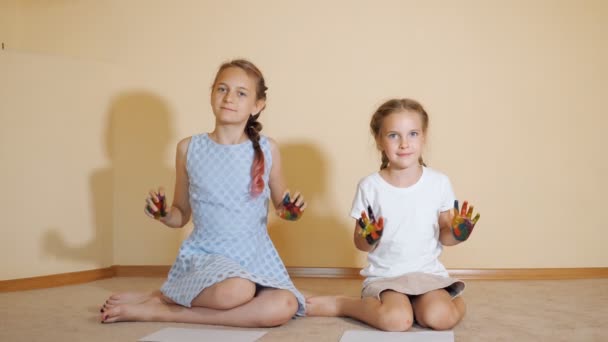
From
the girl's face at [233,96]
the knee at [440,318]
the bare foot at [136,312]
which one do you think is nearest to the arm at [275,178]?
the girl's face at [233,96]

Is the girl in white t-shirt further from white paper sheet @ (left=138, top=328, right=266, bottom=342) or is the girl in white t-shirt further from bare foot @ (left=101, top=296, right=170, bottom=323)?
bare foot @ (left=101, top=296, right=170, bottom=323)

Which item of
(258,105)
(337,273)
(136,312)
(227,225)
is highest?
(258,105)

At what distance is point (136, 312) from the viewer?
1.48 m

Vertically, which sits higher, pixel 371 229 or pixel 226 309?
pixel 371 229

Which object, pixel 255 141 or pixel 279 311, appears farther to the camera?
pixel 255 141

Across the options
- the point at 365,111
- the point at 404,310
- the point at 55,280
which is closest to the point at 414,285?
the point at 404,310

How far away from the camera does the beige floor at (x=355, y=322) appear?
1.33m

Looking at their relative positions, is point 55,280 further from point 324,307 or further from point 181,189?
point 324,307

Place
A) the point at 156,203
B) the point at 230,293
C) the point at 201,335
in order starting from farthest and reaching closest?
the point at 156,203 → the point at 230,293 → the point at 201,335

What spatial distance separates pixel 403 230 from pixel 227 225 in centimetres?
48

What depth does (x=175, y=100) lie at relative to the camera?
2355 millimetres

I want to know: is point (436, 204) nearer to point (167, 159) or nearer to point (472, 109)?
point (472, 109)

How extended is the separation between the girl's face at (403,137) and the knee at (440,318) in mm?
410

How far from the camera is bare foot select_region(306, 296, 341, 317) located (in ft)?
5.16
